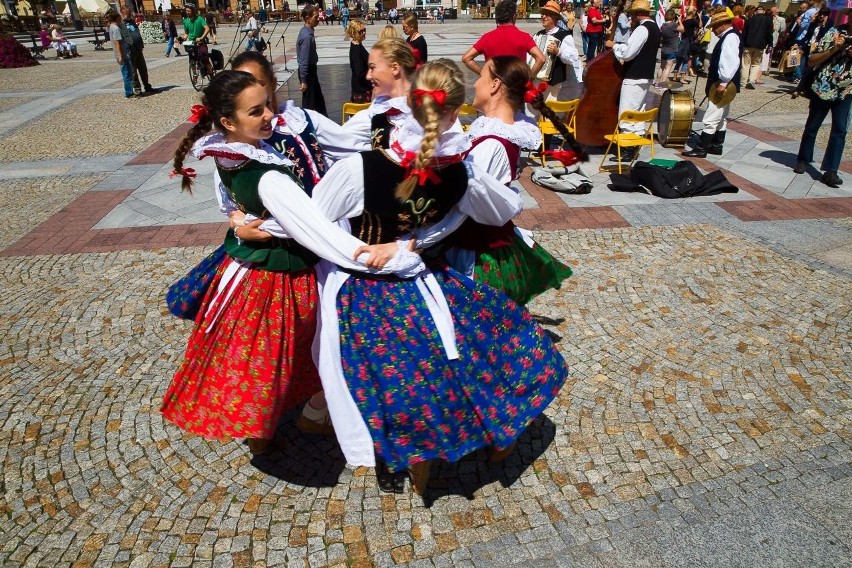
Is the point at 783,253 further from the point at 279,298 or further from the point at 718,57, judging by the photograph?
the point at 279,298

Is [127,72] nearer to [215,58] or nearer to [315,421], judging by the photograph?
[215,58]

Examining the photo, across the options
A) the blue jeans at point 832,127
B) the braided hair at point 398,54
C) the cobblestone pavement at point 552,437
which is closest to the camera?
the cobblestone pavement at point 552,437

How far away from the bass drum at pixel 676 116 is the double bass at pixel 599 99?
2.40 ft

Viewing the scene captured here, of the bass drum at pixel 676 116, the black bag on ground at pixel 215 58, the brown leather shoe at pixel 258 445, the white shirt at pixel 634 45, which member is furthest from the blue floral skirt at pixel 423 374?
the black bag on ground at pixel 215 58

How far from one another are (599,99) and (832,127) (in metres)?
2.62

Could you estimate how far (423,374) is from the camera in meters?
2.23

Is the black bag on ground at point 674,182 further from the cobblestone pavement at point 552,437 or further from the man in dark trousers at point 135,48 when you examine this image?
the man in dark trousers at point 135,48

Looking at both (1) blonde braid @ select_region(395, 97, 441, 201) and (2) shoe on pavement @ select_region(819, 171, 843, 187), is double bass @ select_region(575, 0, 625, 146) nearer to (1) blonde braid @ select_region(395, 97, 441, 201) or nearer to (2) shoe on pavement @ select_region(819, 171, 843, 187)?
(2) shoe on pavement @ select_region(819, 171, 843, 187)

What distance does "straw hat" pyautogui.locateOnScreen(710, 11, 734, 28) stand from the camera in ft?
22.4

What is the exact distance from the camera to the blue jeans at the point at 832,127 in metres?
6.29

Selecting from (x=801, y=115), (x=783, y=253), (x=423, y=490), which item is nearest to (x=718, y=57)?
(x=783, y=253)

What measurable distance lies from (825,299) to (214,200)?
19.2 ft

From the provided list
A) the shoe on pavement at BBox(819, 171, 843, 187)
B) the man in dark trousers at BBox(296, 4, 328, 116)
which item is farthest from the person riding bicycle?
the shoe on pavement at BBox(819, 171, 843, 187)

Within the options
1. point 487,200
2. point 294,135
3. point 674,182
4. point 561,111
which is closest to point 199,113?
point 294,135
